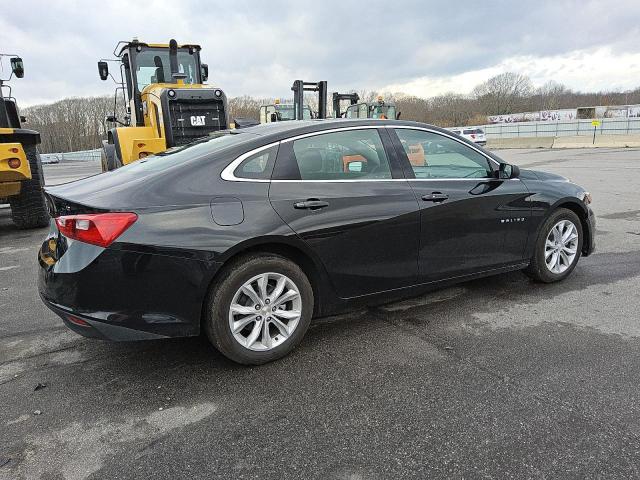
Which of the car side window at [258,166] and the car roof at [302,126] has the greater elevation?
the car roof at [302,126]

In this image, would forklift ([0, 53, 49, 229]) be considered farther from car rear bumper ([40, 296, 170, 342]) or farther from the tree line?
the tree line

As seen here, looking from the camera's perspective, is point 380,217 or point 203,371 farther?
point 380,217

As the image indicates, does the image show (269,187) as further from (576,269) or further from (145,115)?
(145,115)

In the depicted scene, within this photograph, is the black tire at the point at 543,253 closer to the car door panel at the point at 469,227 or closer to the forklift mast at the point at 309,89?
the car door panel at the point at 469,227

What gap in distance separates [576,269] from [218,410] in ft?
13.9

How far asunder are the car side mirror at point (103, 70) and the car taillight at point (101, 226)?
8.64m

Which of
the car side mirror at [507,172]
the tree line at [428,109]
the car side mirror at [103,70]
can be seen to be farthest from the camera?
the tree line at [428,109]

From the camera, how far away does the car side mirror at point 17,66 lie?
802 cm

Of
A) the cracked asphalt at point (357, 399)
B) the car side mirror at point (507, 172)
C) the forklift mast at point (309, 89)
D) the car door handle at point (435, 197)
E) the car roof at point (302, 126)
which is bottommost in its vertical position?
the cracked asphalt at point (357, 399)

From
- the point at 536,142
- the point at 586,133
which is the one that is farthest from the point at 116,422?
the point at 586,133

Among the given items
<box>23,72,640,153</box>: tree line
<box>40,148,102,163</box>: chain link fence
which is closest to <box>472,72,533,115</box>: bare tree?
<box>23,72,640,153</box>: tree line

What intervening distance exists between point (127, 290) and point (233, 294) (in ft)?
2.05

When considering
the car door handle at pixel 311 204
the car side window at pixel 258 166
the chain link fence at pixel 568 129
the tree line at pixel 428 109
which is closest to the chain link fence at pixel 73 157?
the tree line at pixel 428 109

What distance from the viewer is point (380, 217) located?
3.49 m
